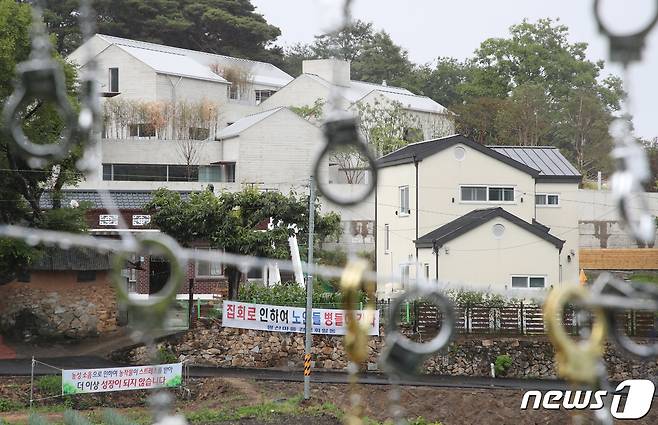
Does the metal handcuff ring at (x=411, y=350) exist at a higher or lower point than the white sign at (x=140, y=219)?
lower

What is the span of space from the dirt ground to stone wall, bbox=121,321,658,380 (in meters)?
1.81

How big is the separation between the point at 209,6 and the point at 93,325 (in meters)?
31.6

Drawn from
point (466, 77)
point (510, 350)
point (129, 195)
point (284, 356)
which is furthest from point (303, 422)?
point (466, 77)

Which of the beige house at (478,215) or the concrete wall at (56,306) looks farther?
the beige house at (478,215)

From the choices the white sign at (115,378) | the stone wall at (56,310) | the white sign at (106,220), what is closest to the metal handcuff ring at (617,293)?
the white sign at (115,378)

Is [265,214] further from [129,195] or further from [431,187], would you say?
[129,195]

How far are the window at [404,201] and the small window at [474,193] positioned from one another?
1.45 m

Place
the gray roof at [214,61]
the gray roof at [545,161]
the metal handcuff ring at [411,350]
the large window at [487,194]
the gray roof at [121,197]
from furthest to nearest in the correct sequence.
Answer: the gray roof at [214,61] → the gray roof at [121,197] → the gray roof at [545,161] → the large window at [487,194] → the metal handcuff ring at [411,350]

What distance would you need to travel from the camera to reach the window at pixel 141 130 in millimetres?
43344

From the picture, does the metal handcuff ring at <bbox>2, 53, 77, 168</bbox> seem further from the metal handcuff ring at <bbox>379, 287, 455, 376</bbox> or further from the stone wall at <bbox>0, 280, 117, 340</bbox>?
the stone wall at <bbox>0, 280, 117, 340</bbox>

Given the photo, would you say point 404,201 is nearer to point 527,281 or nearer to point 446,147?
point 446,147

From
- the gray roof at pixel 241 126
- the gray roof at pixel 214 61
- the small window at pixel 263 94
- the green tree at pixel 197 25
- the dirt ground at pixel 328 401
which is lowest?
the dirt ground at pixel 328 401

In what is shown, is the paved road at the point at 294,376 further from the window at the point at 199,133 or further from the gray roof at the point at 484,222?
the window at the point at 199,133

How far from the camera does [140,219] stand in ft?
99.7
